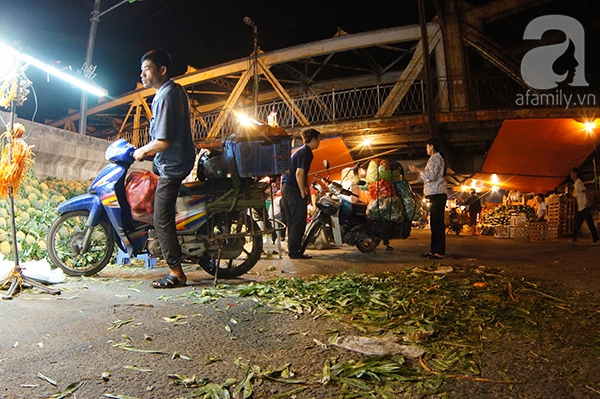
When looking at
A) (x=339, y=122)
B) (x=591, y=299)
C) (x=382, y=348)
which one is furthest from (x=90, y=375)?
(x=339, y=122)

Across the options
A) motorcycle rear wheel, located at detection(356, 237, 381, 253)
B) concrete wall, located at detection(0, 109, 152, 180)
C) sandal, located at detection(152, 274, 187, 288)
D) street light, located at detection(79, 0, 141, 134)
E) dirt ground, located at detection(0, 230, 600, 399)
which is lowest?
dirt ground, located at detection(0, 230, 600, 399)

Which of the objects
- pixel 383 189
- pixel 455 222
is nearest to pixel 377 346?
pixel 383 189

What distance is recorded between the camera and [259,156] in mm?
4090

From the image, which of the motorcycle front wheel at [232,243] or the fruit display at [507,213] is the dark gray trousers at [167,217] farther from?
the fruit display at [507,213]

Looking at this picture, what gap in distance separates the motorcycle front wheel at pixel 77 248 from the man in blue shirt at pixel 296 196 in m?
2.83

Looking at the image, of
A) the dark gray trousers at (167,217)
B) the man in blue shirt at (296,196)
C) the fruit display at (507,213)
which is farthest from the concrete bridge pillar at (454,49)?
the dark gray trousers at (167,217)

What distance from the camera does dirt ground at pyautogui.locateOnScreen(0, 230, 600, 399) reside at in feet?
5.27

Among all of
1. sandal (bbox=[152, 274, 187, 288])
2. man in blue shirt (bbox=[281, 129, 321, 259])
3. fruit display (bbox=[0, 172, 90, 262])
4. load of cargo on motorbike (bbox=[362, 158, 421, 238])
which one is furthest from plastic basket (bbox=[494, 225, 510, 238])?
fruit display (bbox=[0, 172, 90, 262])

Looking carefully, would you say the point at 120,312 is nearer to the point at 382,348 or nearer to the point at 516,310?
the point at 382,348

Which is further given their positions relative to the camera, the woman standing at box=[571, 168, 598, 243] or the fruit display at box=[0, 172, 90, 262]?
the woman standing at box=[571, 168, 598, 243]

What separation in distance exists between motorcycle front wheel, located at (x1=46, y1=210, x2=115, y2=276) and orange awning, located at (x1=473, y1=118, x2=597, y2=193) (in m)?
12.5

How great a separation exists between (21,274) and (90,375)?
2.36m

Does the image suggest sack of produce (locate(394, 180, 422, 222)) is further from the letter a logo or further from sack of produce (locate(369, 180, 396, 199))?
the letter a logo

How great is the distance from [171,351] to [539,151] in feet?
49.1
